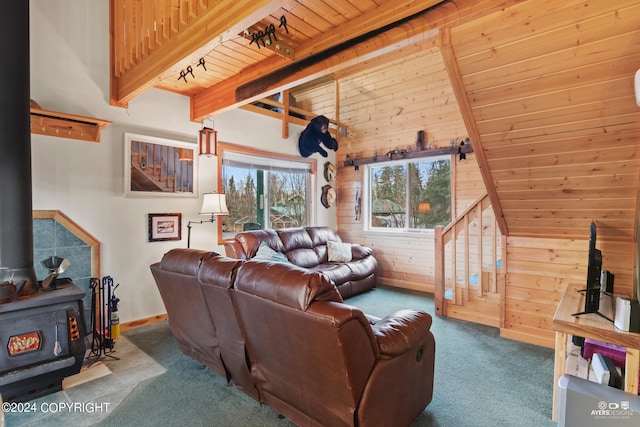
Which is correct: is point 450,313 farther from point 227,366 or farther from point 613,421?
point 227,366

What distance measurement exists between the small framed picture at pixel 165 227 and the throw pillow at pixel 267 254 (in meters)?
0.99

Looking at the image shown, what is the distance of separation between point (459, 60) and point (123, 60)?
3.16 m

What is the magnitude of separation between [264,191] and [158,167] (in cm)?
170

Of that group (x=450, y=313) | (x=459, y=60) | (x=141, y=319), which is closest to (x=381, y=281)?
(x=450, y=313)

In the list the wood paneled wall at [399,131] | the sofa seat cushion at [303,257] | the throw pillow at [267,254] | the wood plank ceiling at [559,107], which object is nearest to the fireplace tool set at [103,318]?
the throw pillow at [267,254]

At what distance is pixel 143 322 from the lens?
3.58 meters

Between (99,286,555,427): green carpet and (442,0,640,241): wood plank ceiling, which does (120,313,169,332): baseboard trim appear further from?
(442,0,640,241): wood plank ceiling

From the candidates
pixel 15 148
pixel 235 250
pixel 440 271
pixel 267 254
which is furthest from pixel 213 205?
pixel 440 271

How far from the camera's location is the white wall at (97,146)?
297 centimetres

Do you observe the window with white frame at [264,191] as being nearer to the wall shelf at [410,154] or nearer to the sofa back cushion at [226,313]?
the wall shelf at [410,154]

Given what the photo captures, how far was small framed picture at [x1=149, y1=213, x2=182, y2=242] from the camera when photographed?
A: 3672 mm

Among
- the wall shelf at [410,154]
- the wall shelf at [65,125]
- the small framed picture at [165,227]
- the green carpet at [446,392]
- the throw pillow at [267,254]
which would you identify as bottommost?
the green carpet at [446,392]

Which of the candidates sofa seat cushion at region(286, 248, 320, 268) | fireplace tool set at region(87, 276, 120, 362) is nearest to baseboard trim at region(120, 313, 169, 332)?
fireplace tool set at region(87, 276, 120, 362)

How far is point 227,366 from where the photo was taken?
2213 millimetres
